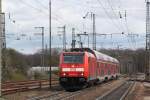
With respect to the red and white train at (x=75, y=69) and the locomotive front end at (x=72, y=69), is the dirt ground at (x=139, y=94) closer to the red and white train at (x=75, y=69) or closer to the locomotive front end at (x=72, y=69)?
the red and white train at (x=75, y=69)

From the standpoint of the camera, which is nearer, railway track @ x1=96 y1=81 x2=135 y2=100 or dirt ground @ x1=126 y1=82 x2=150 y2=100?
railway track @ x1=96 y1=81 x2=135 y2=100

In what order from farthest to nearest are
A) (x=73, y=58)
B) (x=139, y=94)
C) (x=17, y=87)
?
(x=17, y=87), (x=73, y=58), (x=139, y=94)

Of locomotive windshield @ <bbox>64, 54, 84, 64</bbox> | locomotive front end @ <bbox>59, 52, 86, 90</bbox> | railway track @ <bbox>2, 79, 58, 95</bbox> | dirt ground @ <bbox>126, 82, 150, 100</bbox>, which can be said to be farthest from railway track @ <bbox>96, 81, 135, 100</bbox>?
railway track @ <bbox>2, 79, 58, 95</bbox>

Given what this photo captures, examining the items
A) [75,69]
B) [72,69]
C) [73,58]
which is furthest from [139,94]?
[73,58]

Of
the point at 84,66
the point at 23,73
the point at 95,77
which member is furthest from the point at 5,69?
the point at 84,66

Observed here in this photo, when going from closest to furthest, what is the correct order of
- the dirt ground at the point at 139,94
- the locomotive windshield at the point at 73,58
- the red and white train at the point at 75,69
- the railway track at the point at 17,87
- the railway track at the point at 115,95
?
the railway track at the point at 115,95, the dirt ground at the point at 139,94, the railway track at the point at 17,87, the red and white train at the point at 75,69, the locomotive windshield at the point at 73,58

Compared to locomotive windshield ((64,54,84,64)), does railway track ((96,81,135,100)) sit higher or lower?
lower

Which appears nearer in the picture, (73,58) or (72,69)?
(72,69)

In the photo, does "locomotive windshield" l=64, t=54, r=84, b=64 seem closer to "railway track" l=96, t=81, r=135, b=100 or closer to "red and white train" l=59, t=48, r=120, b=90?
"red and white train" l=59, t=48, r=120, b=90

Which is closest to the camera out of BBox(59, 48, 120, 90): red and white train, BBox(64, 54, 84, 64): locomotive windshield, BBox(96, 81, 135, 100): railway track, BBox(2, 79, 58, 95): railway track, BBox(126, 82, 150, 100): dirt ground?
BBox(96, 81, 135, 100): railway track

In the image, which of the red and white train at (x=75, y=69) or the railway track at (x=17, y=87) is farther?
the red and white train at (x=75, y=69)

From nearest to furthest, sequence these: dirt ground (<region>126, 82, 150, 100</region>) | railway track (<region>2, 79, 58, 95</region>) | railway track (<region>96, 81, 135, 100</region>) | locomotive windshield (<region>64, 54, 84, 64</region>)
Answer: railway track (<region>96, 81, 135, 100</region>)
dirt ground (<region>126, 82, 150, 100</region>)
railway track (<region>2, 79, 58, 95</region>)
locomotive windshield (<region>64, 54, 84, 64</region>)

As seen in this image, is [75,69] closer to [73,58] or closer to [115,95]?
[73,58]

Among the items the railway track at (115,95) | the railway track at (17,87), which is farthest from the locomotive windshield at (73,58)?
the railway track at (17,87)
